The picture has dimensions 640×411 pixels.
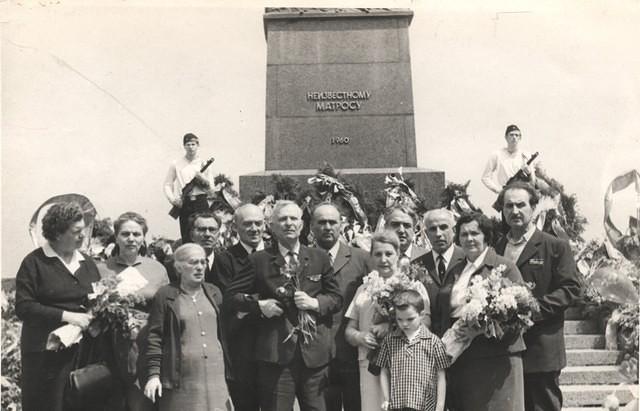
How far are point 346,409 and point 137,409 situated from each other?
63.1 inches

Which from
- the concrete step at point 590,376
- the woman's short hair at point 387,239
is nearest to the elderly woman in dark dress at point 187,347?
the woman's short hair at point 387,239

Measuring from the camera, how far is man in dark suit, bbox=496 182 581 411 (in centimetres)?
598

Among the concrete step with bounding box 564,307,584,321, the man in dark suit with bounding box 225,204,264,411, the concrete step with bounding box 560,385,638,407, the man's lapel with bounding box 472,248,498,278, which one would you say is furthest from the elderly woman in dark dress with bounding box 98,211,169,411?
the concrete step with bounding box 564,307,584,321

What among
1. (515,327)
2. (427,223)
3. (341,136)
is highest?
(341,136)

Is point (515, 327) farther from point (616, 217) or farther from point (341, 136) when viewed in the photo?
point (341, 136)

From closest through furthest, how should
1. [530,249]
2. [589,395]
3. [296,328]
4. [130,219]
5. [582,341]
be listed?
[296,328] < [530,249] < [130,219] < [589,395] < [582,341]

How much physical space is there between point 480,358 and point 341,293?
3.82 feet

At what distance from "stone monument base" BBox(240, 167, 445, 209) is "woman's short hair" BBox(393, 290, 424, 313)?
5.18 m

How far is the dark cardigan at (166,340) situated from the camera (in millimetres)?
5623

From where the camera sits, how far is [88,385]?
18.7 feet

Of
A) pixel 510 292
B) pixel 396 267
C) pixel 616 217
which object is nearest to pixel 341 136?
pixel 616 217

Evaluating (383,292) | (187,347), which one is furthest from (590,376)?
(187,347)

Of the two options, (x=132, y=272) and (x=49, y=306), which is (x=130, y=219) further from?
(x=49, y=306)

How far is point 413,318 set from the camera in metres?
5.77
